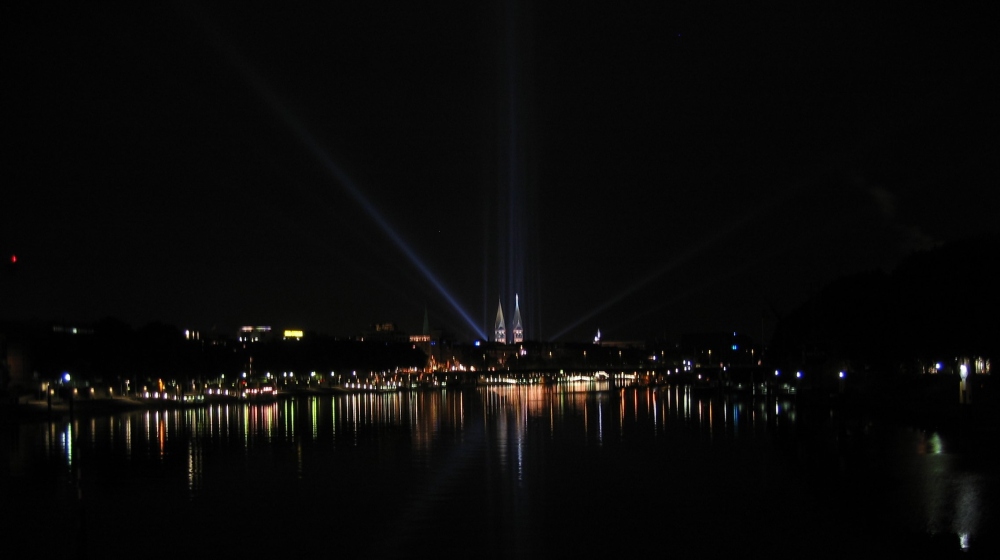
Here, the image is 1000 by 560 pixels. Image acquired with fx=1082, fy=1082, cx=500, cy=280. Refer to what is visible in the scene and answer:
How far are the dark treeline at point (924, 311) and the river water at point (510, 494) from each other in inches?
406

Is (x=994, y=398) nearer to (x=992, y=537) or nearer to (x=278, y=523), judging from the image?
(x=992, y=537)

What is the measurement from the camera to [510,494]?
22.2 metres

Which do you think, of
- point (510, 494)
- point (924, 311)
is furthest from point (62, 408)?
point (510, 494)

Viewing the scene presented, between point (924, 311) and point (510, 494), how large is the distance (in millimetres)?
35890

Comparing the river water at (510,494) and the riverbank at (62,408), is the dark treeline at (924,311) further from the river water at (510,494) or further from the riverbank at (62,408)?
the riverbank at (62,408)

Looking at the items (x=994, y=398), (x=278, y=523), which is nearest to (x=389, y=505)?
(x=278, y=523)

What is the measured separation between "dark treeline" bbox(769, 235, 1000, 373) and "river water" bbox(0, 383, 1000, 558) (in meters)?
10.3

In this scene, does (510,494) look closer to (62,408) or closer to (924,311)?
(924,311)

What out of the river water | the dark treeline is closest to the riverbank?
the river water

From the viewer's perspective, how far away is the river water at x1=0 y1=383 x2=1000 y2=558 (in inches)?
661

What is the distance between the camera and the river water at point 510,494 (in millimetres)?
16781

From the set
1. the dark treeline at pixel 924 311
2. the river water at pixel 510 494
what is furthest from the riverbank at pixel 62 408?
the dark treeline at pixel 924 311

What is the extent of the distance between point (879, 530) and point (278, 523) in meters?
10.1

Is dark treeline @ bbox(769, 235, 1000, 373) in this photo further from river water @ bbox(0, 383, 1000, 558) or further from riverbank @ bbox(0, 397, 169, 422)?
riverbank @ bbox(0, 397, 169, 422)
